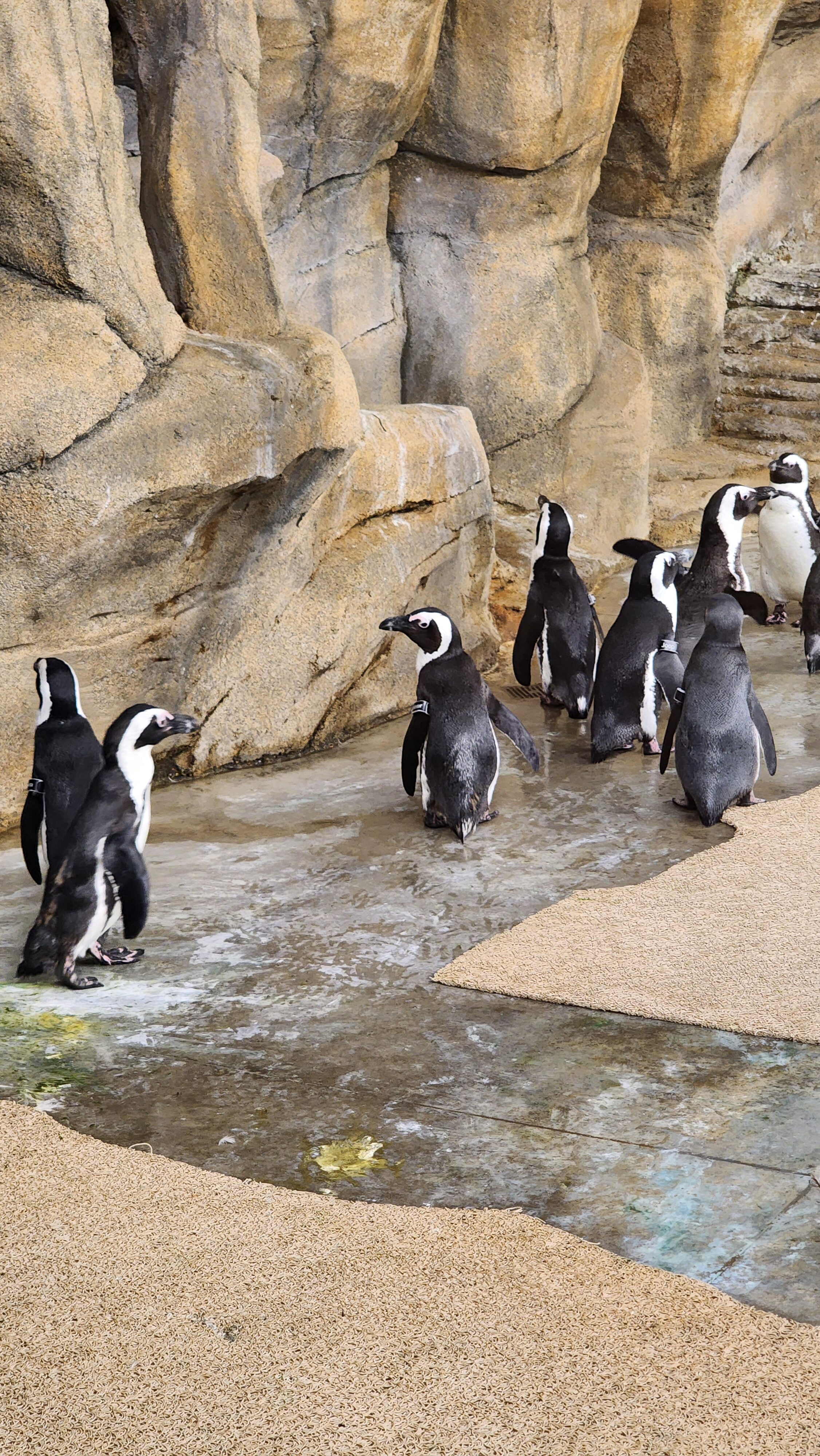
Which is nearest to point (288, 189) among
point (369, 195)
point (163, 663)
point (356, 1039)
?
point (369, 195)

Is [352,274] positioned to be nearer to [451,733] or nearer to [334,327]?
[334,327]

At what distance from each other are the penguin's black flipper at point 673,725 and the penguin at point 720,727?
12mm

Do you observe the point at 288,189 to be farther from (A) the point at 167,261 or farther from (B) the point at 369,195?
(A) the point at 167,261

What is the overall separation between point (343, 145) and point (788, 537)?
2.95m

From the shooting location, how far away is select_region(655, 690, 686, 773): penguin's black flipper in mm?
5152

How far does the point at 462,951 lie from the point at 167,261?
3.09 m

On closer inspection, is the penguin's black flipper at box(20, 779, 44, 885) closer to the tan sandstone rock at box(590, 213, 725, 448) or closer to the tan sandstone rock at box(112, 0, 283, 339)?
the tan sandstone rock at box(112, 0, 283, 339)

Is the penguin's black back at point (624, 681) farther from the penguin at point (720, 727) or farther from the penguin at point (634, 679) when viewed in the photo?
the penguin at point (720, 727)

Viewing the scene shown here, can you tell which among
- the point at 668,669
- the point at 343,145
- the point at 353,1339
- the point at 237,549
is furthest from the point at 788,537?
the point at 353,1339

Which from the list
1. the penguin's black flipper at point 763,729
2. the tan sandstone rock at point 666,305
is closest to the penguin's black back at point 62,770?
the penguin's black flipper at point 763,729

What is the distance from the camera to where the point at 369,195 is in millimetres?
7910

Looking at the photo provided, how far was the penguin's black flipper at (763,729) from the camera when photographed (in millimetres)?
5016

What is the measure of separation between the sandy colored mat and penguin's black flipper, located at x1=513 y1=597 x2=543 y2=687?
1956 mm

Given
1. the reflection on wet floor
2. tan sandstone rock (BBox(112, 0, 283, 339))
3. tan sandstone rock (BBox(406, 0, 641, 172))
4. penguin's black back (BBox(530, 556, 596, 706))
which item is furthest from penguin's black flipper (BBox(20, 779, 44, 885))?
tan sandstone rock (BBox(406, 0, 641, 172))
